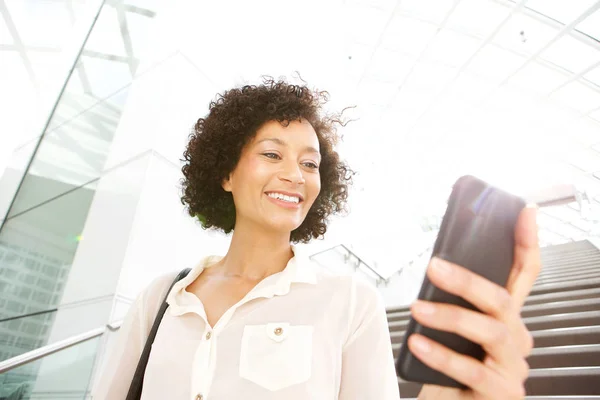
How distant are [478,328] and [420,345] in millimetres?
72

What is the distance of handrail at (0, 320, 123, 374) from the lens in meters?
1.74

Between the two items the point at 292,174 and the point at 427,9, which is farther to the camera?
the point at 427,9

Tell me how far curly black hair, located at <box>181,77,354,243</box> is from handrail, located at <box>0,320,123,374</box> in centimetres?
97

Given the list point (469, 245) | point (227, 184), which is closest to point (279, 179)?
point (227, 184)

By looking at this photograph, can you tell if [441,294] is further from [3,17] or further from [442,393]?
[3,17]

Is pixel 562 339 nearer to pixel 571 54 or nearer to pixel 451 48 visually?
pixel 451 48

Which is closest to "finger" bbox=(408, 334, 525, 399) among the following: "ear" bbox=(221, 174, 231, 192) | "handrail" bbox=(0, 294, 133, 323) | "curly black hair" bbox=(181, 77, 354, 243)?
"curly black hair" bbox=(181, 77, 354, 243)

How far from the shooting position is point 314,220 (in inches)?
74.2

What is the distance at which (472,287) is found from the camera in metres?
0.45

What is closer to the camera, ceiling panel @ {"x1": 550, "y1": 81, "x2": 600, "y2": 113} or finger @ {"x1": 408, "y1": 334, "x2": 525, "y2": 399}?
finger @ {"x1": 408, "y1": 334, "x2": 525, "y2": 399}

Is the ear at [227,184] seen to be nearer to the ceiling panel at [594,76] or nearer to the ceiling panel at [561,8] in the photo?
the ceiling panel at [561,8]

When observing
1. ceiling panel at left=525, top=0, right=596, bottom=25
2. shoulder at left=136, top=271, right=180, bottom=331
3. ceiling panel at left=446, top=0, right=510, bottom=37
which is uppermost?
ceiling panel at left=446, top=0, right=510, bottom=37

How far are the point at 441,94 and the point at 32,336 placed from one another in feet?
33.8

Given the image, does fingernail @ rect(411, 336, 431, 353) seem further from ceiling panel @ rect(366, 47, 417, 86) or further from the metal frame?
ceiling panel @ rect(366, 47, 417, 86)
